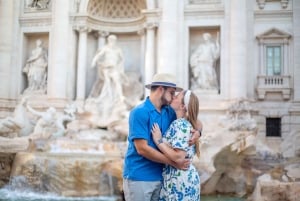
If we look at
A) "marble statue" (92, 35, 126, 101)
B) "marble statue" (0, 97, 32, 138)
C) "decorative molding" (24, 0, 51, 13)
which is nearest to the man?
"marble statue" (0, 97, 32, 138)

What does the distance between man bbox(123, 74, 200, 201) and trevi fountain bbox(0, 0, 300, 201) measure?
822cm

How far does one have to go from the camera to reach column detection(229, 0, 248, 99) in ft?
52.6

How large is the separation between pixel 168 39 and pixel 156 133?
13.4 metres

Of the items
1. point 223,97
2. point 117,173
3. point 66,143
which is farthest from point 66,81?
point 117,173

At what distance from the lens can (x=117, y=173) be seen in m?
10.9

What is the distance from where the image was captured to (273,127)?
1650 cm

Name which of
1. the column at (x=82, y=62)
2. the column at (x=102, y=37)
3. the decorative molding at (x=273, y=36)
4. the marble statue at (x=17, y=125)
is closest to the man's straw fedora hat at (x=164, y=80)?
the marble statue at (x=17, y=125)

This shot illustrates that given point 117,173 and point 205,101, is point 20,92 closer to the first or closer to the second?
point 205,101

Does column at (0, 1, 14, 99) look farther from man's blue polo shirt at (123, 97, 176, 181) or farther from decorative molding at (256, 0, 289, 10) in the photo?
man's blue polo shirt at (123, 97, 176, 181)

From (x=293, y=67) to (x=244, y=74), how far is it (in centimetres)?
200

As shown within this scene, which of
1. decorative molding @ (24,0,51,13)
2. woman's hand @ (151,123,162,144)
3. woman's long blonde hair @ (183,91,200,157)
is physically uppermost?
decorative molding @ (24,0,51,13)

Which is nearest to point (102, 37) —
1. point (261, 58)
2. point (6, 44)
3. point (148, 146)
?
point (6, 44)

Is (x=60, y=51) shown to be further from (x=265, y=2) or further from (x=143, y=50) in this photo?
(x=265, y=2)

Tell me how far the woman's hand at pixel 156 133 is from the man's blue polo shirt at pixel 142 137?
0.03 metres
